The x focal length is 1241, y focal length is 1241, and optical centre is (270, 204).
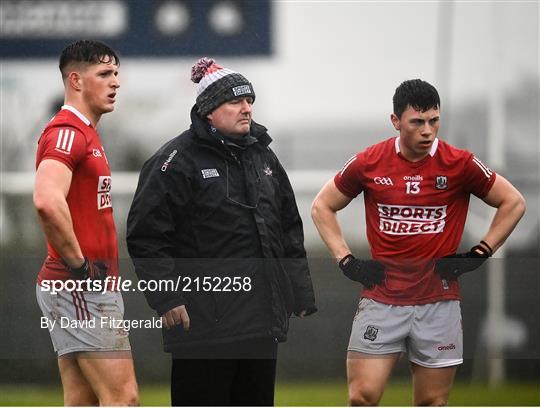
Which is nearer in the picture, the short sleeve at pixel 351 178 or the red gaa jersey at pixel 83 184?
the red gaa jersey at pixel 83 184

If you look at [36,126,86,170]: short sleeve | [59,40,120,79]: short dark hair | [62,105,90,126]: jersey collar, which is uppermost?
[59,40,120,79]: short dark hair

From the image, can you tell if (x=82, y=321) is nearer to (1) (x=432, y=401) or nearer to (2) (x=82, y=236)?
(2) (x=82, y=236)

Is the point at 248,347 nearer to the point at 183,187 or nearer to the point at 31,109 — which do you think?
the point at 183,187

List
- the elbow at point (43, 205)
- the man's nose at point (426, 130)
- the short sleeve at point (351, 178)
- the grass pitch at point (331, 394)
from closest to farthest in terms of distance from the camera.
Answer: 1. the elbow at point (43, 205)
2. the man's nose at point (426, 130)
3. the short sleeve at point (351, 178)
4. the grass pitch at point (331, 394)

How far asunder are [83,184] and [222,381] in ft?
2.40


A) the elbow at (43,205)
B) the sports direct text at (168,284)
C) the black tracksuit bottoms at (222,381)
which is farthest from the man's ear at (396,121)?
the elbow at (43,205)

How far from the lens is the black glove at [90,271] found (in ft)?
12.1

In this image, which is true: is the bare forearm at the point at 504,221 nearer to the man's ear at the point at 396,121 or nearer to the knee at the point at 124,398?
the man's ear at the point at 396,121

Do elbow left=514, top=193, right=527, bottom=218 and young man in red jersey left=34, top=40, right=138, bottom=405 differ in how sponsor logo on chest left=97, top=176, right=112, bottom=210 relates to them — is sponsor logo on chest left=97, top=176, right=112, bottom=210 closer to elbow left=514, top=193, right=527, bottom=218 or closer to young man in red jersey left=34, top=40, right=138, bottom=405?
young man in red jersey left=34, top=40, right=138, bottom=405

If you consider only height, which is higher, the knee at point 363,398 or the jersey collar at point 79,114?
the jersey collar at point 79,114

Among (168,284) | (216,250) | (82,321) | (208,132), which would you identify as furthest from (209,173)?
(82,321)

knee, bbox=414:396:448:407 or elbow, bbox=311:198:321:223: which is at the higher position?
elbow, bbox=311:198:321:223

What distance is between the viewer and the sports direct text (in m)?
3.75

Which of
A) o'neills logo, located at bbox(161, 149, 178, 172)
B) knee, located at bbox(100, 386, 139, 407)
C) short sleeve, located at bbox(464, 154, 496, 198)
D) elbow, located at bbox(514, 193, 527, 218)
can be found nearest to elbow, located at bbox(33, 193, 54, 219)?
o'neills logo, located at bbox(161, 149, 178, 172)
